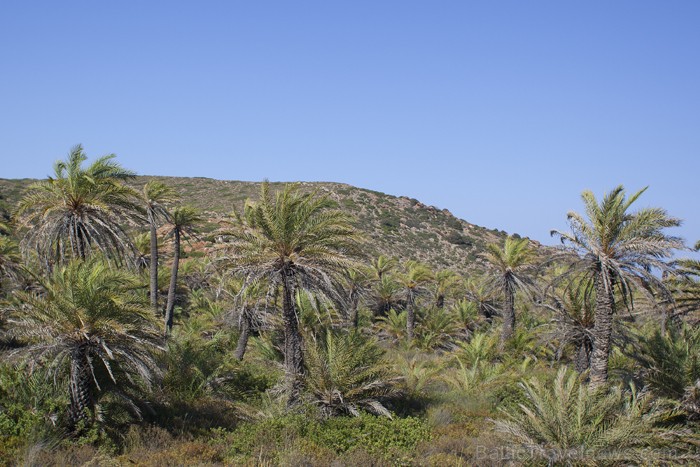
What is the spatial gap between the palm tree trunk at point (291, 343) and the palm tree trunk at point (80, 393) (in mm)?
4441

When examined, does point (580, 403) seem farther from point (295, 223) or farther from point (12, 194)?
point (12, 194)

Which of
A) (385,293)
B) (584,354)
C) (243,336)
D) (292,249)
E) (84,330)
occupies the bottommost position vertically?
(243,336)

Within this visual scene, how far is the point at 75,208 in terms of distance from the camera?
13695 mm

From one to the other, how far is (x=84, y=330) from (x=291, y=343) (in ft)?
16.8

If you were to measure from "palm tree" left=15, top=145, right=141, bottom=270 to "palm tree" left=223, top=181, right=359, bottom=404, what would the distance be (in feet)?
14.1

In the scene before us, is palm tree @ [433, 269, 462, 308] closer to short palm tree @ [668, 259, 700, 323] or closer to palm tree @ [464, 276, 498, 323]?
palm tree @ [464, 276, 498, 323]

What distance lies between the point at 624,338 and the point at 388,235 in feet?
154

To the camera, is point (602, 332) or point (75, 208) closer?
point (602, 332)

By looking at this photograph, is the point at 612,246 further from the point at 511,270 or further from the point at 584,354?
the point at 511,270

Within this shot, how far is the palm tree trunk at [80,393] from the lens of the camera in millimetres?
8727

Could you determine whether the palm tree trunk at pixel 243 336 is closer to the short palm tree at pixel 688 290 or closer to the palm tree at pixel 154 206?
the palm tree at pixel 154 206

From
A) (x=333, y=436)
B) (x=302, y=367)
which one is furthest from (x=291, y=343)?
(x=333, y=436)

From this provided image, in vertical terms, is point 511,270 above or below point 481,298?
above

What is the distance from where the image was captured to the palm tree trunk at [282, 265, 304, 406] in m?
12.0
